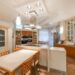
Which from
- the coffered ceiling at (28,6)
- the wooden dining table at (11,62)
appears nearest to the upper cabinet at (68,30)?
the coffered ceiling at (28,6)

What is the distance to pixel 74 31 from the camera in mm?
6816

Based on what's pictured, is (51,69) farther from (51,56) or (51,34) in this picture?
(51,34)

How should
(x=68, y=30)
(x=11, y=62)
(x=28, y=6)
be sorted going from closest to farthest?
(x=11, y=62), (x=28, y=6), (x=68, y=30)

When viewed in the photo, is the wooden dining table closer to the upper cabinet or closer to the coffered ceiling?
the coffered ceiling

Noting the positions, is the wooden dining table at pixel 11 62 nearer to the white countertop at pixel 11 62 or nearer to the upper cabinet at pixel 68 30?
the white countertop at pixel 11 62

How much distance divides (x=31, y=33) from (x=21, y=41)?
1.11 meters

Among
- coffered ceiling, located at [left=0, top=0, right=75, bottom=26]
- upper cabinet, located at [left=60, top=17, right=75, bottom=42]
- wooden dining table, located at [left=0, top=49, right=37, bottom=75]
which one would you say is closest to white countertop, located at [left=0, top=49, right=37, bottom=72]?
wooden dining table, located at [left=0, top=49, right=37, bottom=75]

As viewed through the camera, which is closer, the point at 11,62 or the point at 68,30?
the point at 11,62

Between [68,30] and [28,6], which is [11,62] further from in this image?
[68,30]

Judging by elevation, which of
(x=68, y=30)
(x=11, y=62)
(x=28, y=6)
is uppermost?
(x=28, y=6)

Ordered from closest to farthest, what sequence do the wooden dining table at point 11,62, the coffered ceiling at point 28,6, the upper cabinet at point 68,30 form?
the wooden dining table at point 11,62 < the coffered ceiling at point 28,6 < the upper cabinet at point 68,30

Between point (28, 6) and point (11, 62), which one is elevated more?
point (28, 6)

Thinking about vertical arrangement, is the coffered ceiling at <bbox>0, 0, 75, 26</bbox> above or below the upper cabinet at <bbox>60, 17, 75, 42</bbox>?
above

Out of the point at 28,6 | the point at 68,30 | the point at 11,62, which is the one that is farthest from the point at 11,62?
the point at 68,30
